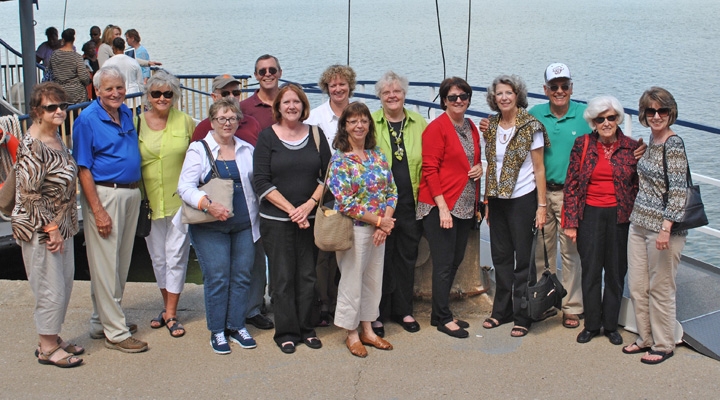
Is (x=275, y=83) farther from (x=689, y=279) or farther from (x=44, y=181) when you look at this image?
(x=689, y=279)

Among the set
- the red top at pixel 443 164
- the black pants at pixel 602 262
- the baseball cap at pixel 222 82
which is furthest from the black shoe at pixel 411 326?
the baseball cap at pixel 222 82

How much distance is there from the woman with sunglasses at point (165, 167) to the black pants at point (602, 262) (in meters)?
2.58

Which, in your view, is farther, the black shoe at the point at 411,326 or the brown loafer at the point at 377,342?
the black shoe at the point at 411,326

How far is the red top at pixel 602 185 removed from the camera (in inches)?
197

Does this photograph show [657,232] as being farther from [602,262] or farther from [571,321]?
[571,321]

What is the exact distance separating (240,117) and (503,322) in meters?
2.25

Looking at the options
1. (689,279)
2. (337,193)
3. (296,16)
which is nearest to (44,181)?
(337,193)

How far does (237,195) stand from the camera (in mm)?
5027

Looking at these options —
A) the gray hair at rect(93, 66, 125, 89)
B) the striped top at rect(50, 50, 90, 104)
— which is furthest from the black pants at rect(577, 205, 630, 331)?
the striped top at rect(50, 50, 90, 104)

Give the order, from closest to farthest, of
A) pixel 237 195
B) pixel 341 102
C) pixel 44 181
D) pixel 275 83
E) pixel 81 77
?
pixel 44 181 < pixel 237 195 < pixel 341 102 < pixel 275 83 < pixel 81 77

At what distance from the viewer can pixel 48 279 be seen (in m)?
4.74

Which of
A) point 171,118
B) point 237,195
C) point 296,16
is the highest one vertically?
point 296,16

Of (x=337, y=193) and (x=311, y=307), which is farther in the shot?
(x=311, y=307)

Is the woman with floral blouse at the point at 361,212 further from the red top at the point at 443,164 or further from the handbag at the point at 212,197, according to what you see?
the handbag at the point at 212,197
